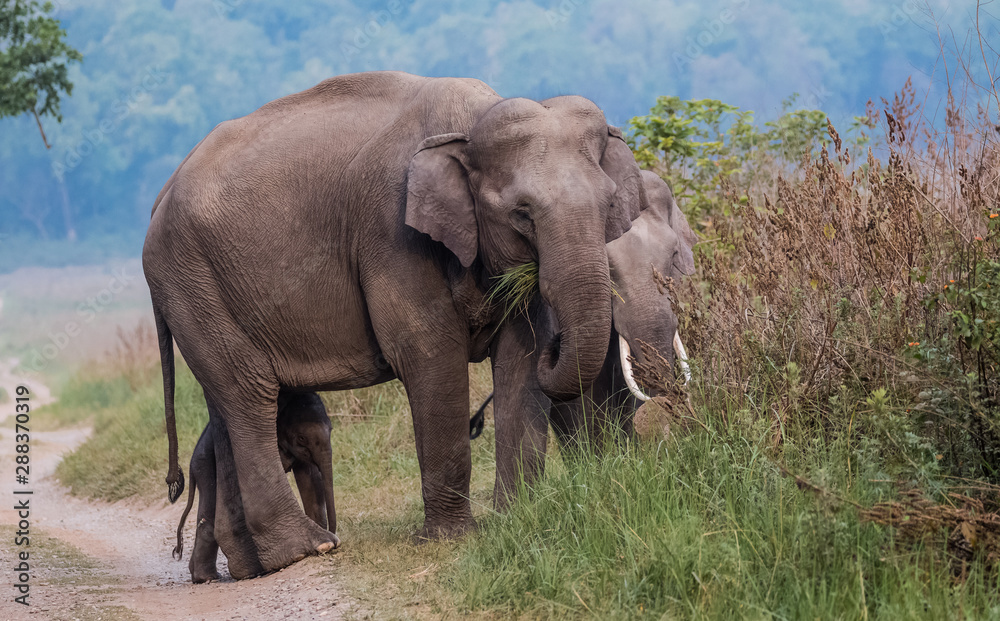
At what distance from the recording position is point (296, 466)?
7195 millimetres

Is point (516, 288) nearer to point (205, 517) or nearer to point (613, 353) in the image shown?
point (613, 353)

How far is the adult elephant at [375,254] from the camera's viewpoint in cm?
529

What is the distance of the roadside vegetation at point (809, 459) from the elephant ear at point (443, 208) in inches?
45.3

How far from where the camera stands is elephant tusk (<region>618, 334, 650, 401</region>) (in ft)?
19.6

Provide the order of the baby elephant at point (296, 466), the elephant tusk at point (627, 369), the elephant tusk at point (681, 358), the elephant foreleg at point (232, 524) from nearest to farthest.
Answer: the elephant tusk at point (681, 358), the elephant tusk at point (627, 369), the elephant foreleg at point (232, 524), the baby elephant at point (296, 466)

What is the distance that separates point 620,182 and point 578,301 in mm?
902

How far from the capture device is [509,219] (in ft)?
17.5

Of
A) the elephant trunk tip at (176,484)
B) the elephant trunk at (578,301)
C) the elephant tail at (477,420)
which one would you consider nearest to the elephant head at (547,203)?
the elephant trunk at (578,301)

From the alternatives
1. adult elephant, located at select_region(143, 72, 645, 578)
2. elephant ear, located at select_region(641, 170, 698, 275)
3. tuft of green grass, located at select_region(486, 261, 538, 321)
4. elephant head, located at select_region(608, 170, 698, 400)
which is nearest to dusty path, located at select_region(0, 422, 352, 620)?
adult elephant, located at select_region(143, 72, 645, 578)

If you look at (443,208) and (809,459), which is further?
(443,208)

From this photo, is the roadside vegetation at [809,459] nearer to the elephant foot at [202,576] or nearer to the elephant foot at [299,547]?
the elephant foot at [299,547]

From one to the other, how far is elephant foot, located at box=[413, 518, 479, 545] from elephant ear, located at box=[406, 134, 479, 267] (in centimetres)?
151

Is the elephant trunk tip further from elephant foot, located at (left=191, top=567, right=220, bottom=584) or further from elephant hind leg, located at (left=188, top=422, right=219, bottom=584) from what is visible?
elephant foot, located at (left=191, top=567, right=220, bottom=584)

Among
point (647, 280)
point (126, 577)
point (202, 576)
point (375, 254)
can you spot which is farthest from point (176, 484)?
point (647, 280)
